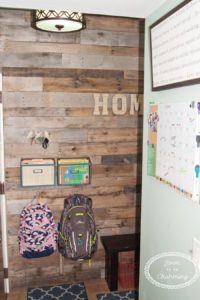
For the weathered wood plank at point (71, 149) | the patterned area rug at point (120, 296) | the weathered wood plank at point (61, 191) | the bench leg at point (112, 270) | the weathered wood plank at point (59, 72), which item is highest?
the weathered wood plank at point (59, 72)

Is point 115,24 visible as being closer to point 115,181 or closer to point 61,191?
point 115,181

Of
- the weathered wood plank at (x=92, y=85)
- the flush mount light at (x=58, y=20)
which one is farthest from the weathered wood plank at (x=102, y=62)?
the flush mount light at (x=58, y=20)

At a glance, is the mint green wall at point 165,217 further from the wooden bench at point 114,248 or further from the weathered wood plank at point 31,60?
the weathered wood plank at point 31,60

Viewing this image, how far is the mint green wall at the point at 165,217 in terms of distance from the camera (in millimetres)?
1510

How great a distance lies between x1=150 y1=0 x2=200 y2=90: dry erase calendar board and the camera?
1353mm

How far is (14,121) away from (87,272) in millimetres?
1815

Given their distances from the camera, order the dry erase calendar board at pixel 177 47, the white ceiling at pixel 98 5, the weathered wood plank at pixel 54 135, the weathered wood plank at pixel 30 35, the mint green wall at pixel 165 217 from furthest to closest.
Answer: the weathered wood plank at pixel 54 135 → the weathered wood plank at pixel 30 35 → the white ceiling at pixel 98 5 → the mint green wall at pixel 165 217 → the dry erase calendar board at pixel 177 47

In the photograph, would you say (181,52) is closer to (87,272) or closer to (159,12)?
(159,12)

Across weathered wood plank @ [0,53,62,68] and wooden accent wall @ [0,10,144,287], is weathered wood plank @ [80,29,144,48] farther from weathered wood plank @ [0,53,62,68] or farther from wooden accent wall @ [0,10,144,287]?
weathered wood plank @ [0,53,62,68]

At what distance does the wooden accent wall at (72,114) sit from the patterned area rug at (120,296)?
13.9 inches

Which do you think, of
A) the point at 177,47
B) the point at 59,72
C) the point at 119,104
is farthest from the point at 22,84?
the point at 177,47

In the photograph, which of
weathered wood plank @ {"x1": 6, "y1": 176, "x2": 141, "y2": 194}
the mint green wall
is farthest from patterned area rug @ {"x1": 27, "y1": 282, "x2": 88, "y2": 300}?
the mint green wall

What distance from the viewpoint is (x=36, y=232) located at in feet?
10.4

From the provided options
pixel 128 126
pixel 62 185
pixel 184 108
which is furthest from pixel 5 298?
pixel 184 108
